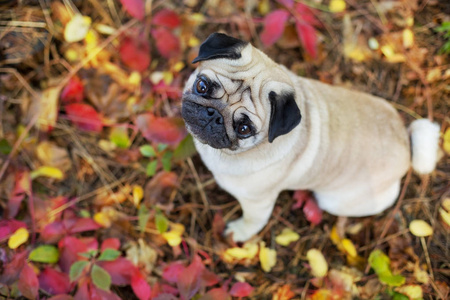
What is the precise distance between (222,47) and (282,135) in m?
1.02

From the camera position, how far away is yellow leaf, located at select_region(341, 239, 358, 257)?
4.84 m

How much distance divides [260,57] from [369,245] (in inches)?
129

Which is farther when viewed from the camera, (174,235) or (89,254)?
(174,235)

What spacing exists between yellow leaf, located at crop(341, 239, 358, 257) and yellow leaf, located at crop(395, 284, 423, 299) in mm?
677

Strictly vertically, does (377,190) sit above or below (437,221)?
above

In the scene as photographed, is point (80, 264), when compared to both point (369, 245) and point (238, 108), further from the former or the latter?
point (369, 245)

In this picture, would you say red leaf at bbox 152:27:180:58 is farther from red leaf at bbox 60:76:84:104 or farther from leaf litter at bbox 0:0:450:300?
red leaf at bbox 60:76:84:104

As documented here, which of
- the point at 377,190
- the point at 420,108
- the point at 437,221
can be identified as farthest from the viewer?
the point at 420,108

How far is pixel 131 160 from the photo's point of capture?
5.00 meters

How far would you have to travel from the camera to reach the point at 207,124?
3258mm

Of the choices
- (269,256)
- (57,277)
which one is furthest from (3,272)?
(269,256)

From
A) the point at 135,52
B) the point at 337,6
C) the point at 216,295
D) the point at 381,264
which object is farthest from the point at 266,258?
the point at 337,6

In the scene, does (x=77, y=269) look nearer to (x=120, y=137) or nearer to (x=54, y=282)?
(x=54, y=282)

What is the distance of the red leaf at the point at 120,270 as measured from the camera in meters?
3.90
